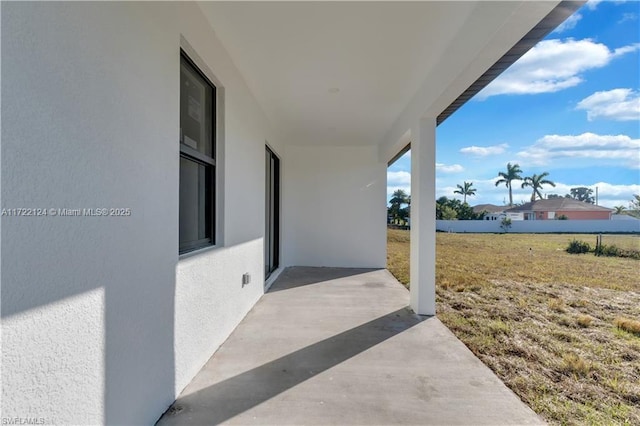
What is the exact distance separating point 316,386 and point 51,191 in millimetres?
1932

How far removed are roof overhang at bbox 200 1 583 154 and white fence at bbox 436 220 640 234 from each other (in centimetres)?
1824

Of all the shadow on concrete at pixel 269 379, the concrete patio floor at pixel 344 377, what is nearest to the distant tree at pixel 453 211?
the concrete patio floor at pixel 344 377

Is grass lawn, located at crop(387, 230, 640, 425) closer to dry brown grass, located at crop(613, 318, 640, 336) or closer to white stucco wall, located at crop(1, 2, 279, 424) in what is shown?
dry brown grass, located at crop(613, 318, 640, 336)

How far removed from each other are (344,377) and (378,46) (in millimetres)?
2904

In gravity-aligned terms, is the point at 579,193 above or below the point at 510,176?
below

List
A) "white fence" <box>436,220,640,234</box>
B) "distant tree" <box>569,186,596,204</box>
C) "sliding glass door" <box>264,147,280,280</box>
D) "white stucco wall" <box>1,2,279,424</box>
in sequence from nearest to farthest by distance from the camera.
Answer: "white stucco wall" <box>1,2,279,424</box> < "sliding glass door" <box>264,147,280,280</box> < "white fence" <box>436,220,640,234</box> < "distant tree" <box>569,186,596,204</box>

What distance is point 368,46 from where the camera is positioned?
8.72 ft

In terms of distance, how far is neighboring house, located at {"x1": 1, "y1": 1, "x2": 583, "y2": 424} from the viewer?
0.95 m

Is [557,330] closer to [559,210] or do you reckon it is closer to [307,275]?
[307,275]

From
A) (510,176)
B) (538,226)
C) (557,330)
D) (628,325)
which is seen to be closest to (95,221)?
(557,330)

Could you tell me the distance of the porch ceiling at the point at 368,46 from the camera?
2.09 m

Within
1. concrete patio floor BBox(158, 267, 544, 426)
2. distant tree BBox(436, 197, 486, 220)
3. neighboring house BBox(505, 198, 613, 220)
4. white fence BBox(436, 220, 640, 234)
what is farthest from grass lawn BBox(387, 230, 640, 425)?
neighboring house BBox(505, 198, 613, 220)

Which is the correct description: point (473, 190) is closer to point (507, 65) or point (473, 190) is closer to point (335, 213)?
point (335, 213)

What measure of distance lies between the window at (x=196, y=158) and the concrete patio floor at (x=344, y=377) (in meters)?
1.05
